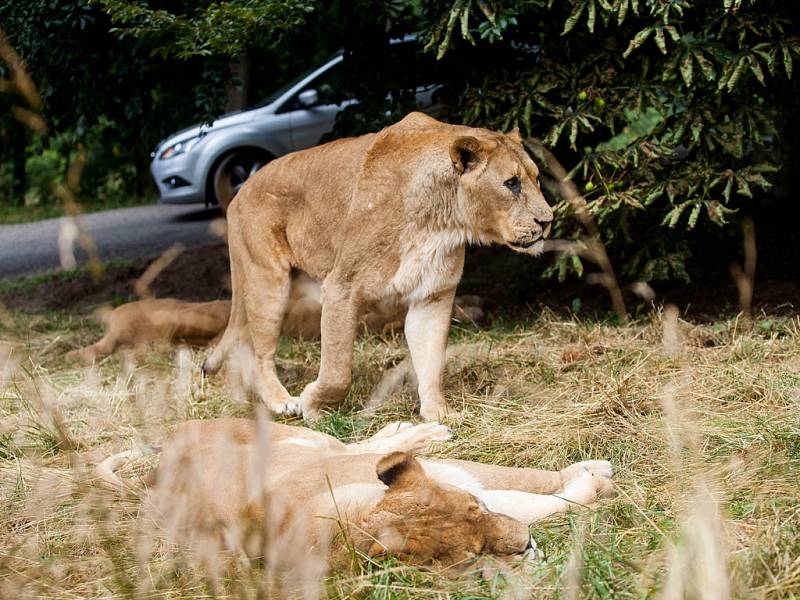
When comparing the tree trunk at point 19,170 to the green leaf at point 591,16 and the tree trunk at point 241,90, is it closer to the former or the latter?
the tree trunk at point 241,90

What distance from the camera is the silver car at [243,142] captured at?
12.3 m

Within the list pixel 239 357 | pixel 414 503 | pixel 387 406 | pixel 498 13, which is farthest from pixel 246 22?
pixel 414 503

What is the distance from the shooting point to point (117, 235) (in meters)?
13.1

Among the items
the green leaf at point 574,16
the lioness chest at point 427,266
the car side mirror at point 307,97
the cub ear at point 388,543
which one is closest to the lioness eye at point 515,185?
the lioness chest at point 427,266

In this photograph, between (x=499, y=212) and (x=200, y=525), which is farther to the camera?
(x=499, y=212)

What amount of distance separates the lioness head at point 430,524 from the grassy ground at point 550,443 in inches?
2.8

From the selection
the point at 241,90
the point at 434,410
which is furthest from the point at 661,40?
the point at 241,90

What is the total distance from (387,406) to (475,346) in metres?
1.03

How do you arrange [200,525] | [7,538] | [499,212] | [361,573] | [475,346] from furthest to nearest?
1. [475,346]
2. [499,212]
3. [7,538]
4. [200,525]
5. [361,573]

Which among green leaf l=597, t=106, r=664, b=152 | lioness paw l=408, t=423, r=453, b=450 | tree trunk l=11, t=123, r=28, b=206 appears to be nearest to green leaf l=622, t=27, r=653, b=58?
green leaf l=597, t=106, r=664, b=152

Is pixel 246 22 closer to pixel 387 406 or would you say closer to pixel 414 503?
pixel 387 406

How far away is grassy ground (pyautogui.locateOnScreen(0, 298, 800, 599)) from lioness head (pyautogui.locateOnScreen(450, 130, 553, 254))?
2.92 feet

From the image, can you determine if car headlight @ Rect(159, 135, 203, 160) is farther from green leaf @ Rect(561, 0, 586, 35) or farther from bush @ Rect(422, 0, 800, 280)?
green leaf @ Rect(561, 0, 586, 35)

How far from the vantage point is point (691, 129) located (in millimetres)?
5852
